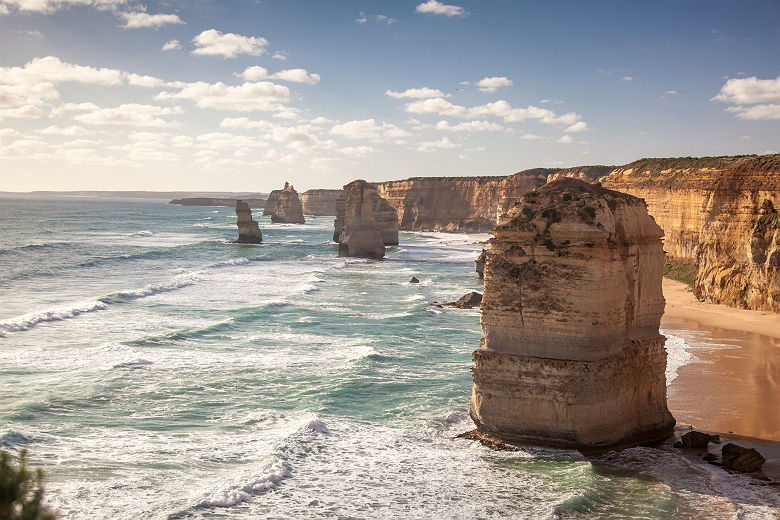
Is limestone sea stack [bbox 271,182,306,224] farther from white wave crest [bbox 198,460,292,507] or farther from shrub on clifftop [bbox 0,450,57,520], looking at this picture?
shrub on clifftop [bbox 0,450,57,520]

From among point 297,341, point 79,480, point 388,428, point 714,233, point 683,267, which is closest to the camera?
point 79,480

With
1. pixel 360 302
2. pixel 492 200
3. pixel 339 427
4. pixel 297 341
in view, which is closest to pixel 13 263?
pixel 360 302

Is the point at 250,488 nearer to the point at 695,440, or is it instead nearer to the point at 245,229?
the point at 695,440

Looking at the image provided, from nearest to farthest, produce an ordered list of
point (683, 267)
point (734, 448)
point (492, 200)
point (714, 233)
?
point (734, 448) < point (714, 233) < point (683, 267) < point (492, 200)

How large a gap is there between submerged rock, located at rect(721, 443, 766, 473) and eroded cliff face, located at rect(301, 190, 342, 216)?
16024cm

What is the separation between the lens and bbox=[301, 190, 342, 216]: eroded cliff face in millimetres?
172750

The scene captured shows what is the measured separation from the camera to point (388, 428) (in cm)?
1656

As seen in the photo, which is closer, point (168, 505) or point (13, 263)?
point (168, 505)

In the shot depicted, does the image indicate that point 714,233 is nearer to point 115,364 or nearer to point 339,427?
point 339,427

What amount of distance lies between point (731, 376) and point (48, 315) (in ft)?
84.7

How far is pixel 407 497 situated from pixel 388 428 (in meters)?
3.89

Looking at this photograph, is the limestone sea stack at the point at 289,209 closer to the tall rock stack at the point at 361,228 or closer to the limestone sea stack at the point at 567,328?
the tall rock stack at the point at 361,228

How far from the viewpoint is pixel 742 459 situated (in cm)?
1373

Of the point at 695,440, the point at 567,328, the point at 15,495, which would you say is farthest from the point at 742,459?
the point at 15,495
